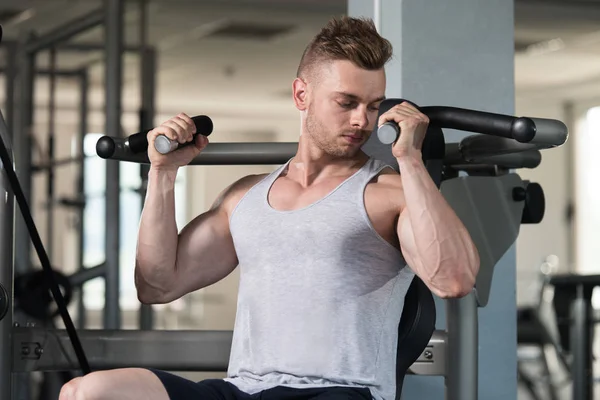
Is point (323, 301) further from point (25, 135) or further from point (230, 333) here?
point (25, 135)

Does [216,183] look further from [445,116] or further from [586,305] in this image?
[445,116]

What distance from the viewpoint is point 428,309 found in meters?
1.56

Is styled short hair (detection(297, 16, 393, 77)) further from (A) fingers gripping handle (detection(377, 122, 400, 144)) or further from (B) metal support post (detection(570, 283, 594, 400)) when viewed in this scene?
(B) metal support post (detection(570, 283, 594, 400))

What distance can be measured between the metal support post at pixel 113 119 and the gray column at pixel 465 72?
3.97ft

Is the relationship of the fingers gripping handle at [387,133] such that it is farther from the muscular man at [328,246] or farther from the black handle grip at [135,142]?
the black handle grip at [135,142]

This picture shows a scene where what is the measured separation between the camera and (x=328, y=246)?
4.91ft

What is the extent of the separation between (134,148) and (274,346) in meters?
0.41

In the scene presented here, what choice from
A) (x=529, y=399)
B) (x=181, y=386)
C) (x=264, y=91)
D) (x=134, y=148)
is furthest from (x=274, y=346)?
Result: (x=264, y=91)

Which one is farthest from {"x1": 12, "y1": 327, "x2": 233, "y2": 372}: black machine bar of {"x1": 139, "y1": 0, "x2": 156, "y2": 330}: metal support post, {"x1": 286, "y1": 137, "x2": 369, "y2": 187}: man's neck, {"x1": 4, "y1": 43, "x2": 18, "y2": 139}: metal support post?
{"x1": 4, "y1": 43, "x2": 18, "y2": 139}: metal support post

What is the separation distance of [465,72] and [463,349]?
0.67 metres

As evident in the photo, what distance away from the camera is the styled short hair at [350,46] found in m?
1.52

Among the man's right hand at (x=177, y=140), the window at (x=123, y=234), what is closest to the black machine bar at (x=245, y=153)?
the man's right hand at (x=177, y=140)

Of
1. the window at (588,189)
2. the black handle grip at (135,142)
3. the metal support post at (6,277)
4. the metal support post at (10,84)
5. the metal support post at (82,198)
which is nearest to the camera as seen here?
the black handle grip at (135,142)

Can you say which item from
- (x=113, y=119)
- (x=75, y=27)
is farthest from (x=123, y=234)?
(x=113, y=119)
